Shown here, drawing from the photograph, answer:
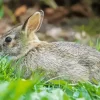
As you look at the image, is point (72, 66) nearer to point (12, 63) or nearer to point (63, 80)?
point (63, 80)

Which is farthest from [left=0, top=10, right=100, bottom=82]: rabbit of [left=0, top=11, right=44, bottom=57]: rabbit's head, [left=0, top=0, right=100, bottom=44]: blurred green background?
[left=0, top=0, right=100, bottom=44]: blurred green background

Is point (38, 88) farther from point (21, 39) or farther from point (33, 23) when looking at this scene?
point (33, 23)

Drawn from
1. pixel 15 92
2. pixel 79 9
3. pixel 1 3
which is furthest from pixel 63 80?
pixel 79 9

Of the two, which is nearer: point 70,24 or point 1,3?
point 1,3

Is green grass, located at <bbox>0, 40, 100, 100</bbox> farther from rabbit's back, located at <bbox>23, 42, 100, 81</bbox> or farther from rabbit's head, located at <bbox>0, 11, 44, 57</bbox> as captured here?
rabbit's head, located at <bbox>0, 11, 44, 57</bbox>

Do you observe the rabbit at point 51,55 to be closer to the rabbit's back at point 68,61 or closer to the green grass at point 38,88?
the rabbit's back at point 68,61

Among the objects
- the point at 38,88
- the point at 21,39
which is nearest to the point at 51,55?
the point at 21,39
